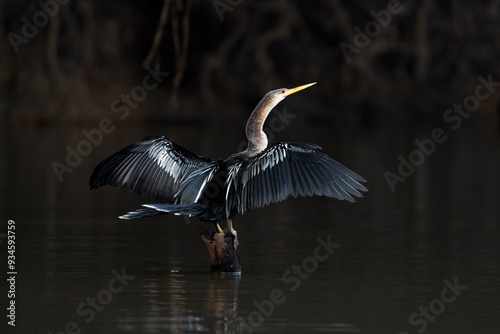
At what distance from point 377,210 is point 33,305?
5848 mm

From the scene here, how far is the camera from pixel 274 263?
8.24 m

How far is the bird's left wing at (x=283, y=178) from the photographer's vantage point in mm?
7430

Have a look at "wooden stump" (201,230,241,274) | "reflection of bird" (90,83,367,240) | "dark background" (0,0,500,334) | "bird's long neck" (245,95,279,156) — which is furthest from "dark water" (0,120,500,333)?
"bird's long neck" (245,95,279,156)

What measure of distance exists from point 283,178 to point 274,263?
981 mm

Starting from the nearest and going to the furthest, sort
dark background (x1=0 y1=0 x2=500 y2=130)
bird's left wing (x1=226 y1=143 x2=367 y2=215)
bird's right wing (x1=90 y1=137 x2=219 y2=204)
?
bird's left wing (x1=226 y1=143 x2=367 y2=215) < bird's right wing (x1=90 y1=137 x2=219 y2=204) < dark background (x1=0 y1=0 x2=500 y2=130)

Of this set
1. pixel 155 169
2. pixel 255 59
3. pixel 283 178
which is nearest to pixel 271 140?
pixel 255 59

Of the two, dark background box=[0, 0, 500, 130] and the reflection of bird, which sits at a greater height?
dark background box=[0, 0, 500, 130]

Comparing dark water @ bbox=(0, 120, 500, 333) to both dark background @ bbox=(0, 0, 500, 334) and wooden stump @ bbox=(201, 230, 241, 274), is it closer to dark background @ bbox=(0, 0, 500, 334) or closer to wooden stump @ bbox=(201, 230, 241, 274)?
dark background @ bbox=(0, 0, 500, 334)

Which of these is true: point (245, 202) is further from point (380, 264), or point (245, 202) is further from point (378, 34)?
point (378, 34)

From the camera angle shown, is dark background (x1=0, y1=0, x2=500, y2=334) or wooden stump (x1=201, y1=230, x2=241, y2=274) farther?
wooden stump (x1=201, y1=230, x2=241, y2=274)

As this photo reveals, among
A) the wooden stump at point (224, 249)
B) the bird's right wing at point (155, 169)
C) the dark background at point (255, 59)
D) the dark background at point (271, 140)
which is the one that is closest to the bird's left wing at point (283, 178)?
the wooden stump at point (224, 249)

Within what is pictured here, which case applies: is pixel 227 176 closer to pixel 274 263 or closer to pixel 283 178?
pixel 283 178

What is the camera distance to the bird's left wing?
7430 millimetres

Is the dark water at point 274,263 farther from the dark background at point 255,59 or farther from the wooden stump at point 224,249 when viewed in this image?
the dark background at point 255,59
